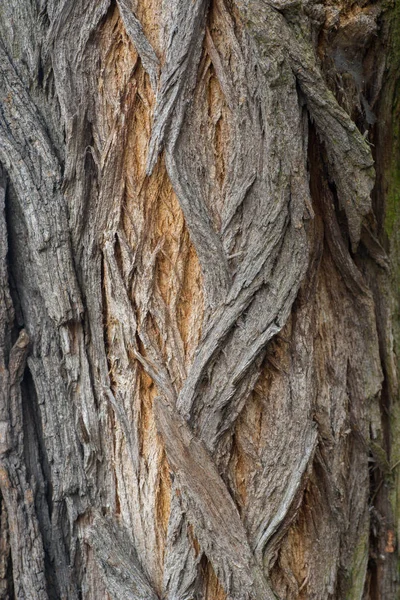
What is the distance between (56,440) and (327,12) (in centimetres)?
135

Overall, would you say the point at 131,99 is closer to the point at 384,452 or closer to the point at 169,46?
the point at 169,46

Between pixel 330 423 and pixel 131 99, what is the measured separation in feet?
3.26

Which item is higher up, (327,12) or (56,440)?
(327,12)

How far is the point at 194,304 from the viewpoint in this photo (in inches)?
64.9

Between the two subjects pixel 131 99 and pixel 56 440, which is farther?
pixel 56 440

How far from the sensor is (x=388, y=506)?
1.88 m

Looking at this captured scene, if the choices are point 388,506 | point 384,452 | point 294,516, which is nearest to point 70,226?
point 294,516

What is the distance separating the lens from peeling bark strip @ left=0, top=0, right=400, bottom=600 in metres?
1.59

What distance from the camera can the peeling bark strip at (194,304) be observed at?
1589 mm

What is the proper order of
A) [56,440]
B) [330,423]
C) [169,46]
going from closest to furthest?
[169,46], [330,423], [56,440]

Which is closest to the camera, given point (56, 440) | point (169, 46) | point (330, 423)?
point (169, 46)

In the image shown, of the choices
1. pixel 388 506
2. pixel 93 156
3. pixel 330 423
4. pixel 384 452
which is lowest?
pixel 388 506

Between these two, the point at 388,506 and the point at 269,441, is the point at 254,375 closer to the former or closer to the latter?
the point at 269,441

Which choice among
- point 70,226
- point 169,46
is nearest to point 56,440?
point 70,226
